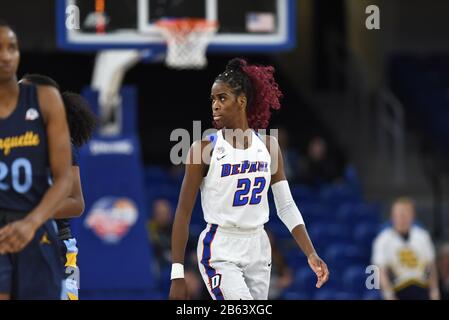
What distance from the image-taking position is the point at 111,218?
36.4 feet

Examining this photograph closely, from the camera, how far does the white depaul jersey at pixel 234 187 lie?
A: 19.8ft

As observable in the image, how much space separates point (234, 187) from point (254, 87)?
609mm

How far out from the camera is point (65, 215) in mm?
5895

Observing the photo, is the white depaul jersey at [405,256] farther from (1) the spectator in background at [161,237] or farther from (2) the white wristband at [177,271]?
(2) the white wristband at [177,271]

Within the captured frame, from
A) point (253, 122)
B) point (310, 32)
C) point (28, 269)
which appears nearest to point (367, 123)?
point (310, 32)

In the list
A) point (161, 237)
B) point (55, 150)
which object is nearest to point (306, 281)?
point (161, 237)

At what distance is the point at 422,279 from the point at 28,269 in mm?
6599

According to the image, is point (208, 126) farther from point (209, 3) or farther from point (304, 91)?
point (209, 3)

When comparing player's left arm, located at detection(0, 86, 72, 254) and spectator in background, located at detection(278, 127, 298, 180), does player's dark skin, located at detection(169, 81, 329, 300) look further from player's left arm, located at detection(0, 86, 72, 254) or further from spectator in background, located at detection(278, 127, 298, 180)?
spectator in background, located at detection(278, 127, 298, 180)

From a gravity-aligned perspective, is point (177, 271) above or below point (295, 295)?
above

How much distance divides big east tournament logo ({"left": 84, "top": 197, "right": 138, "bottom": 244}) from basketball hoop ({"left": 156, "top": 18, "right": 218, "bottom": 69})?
4.99ft

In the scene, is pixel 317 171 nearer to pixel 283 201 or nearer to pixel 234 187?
pixel 283 201

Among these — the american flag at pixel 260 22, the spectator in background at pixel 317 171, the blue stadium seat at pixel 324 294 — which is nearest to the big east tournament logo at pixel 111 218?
the blue stadium seat at pixel 324 294
